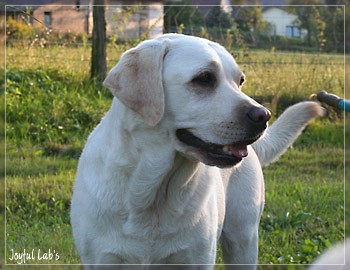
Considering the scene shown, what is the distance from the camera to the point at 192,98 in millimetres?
2727

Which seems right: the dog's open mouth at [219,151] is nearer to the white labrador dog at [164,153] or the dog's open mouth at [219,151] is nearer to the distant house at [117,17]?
the white labrador dog at [164,153]

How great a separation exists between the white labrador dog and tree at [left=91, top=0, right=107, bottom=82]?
1.93m

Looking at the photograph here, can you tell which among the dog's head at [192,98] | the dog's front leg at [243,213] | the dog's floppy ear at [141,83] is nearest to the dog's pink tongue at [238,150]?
the dog's head at [192,98]

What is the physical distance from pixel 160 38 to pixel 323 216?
7.86 feet

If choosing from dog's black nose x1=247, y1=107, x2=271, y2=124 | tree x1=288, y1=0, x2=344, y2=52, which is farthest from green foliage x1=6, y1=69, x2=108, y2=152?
dog's black nose x1=247, y1=107, x2=271, y2=124

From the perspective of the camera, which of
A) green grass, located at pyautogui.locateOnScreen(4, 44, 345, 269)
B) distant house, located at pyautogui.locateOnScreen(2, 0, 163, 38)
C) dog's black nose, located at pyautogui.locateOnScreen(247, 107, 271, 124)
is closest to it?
dog's black nose, located at pyautogui.locateOnScreen(247, 107, 271, 124)

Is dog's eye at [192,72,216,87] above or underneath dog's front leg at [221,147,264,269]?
above

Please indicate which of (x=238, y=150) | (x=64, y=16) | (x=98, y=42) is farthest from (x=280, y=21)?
(x=238, y=150)

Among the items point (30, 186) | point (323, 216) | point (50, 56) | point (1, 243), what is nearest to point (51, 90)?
point (50, 56)

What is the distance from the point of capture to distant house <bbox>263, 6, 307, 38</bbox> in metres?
5.38

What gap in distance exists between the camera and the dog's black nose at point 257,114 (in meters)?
2.63

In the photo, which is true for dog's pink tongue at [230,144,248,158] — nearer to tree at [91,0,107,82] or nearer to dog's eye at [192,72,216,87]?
dog's eye at [192,72,216,87]

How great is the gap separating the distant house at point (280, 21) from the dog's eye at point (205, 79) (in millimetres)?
Answer: 2565

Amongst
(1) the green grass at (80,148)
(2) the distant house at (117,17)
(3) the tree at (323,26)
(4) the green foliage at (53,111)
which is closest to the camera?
(1) the green grass at (80,148)
